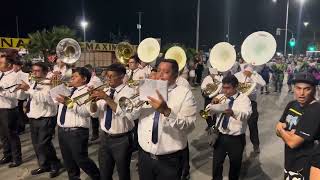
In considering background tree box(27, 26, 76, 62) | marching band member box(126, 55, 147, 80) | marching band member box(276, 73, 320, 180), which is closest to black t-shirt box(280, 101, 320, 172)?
marching band member box(276, 73, 320, 180)

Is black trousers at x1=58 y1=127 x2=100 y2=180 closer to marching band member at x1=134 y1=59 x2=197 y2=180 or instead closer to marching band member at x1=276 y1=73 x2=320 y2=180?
marching band member at x1=134 y1=59 x2=197 y2=180

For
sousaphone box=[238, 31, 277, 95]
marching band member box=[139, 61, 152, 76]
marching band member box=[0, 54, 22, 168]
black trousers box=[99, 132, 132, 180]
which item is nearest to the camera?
black trousers box=[99, 132, 132, 180]

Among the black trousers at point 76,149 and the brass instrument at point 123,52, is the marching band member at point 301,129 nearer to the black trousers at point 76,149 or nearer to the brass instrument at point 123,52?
the black trousers at point 76,149

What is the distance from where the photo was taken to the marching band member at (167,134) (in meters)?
3.70

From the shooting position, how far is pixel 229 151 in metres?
4.97

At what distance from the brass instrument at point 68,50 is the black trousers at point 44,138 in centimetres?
185

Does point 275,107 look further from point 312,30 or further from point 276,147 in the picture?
point 312,30

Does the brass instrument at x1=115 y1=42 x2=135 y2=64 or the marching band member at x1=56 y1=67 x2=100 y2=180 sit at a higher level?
the brass instrument at x1=115 y1=42 x2=135 y2=64

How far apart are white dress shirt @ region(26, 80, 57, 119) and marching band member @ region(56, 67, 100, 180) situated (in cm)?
84

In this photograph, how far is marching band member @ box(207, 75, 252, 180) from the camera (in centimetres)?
493

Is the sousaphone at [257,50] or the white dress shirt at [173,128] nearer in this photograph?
the white dress shirt at [173,128]

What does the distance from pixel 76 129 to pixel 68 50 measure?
Result: 298cm

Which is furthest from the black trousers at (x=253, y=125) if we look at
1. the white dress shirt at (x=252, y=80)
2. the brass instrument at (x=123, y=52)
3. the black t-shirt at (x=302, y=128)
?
the black t-shirt at (x=302, y=128)

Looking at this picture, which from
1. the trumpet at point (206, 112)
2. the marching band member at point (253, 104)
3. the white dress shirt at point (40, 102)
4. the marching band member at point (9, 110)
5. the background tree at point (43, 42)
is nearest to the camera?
the trumpet at point (206, 112)
